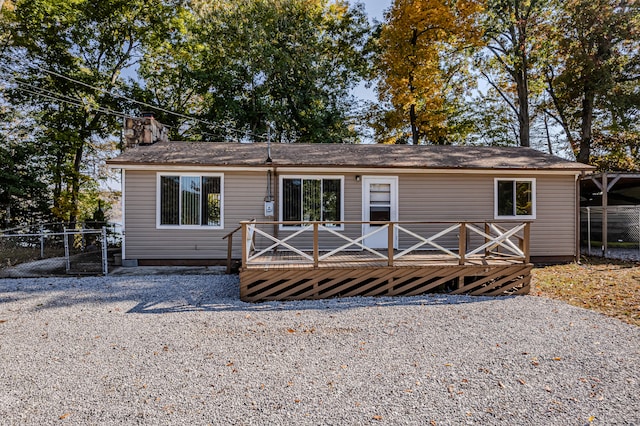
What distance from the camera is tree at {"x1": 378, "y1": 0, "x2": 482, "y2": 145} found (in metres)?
15.4

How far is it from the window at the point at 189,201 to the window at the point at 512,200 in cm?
727

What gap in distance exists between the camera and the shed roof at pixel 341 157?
8.34 m

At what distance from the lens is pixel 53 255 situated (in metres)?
10.3

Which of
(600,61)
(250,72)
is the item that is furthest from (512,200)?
(250,72)

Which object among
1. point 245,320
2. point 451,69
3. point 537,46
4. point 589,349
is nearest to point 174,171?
point 245,320

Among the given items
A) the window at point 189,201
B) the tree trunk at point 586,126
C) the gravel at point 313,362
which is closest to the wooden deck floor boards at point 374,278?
the gravel at point 313,362

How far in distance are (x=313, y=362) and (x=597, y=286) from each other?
6516mm

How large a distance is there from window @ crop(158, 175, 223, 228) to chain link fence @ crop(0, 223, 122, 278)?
57.1 inches

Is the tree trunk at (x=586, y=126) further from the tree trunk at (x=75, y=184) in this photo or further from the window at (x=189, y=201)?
the tree trunk at (x=75, y=184)

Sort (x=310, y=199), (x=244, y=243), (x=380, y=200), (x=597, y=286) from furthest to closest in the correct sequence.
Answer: (x=380, y=200)
(x=310, y=199)
(x=597, y=286)
(x=244, y=243)

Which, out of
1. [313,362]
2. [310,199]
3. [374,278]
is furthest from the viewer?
[310,199]

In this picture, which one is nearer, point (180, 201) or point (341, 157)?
point (180, 201)

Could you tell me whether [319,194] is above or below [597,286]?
above

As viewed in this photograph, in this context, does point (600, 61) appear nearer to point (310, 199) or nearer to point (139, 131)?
point (310, 199)
